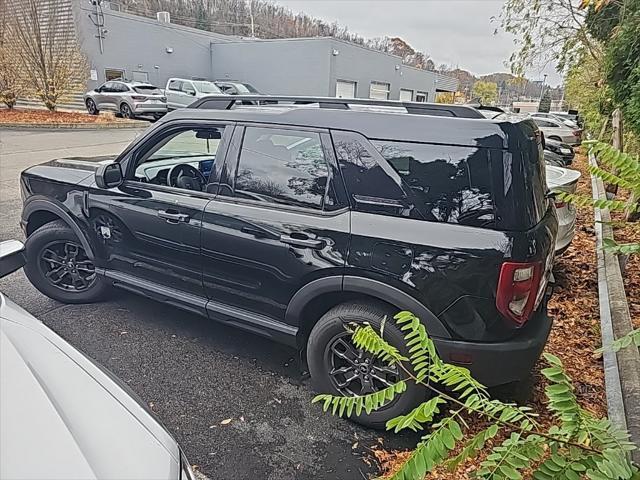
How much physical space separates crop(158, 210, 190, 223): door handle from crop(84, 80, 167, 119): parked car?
770 inches

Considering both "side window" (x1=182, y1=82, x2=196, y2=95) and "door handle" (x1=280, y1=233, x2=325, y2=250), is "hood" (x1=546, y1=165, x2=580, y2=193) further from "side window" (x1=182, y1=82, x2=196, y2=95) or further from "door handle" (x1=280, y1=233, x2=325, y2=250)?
"side window" (x1=182, y1=82, x2=196, y2=95)

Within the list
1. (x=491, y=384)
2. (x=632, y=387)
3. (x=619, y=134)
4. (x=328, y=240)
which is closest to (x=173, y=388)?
(x=328, y=240)

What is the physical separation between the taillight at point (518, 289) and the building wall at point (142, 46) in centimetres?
2646

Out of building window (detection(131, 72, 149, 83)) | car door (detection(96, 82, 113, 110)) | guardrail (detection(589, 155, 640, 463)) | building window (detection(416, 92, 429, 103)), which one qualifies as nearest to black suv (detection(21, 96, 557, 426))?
guardrail (detection(589, 155, 640, 463))

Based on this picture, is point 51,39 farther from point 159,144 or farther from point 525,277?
point 525,277

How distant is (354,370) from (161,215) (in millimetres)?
1787

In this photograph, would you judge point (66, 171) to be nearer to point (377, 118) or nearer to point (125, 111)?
point (377, 118)

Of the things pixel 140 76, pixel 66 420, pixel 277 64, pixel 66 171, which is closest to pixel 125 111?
pixel 140 76

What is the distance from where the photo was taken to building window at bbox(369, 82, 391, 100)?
31812 millimetres

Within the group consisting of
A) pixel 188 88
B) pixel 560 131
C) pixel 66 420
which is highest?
pixel 188 88

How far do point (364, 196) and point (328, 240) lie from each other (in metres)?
0.34

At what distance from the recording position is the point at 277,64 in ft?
95.0

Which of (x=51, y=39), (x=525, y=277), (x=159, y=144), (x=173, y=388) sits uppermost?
(x=51, y=39)

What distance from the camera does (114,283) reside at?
12.4 feet
